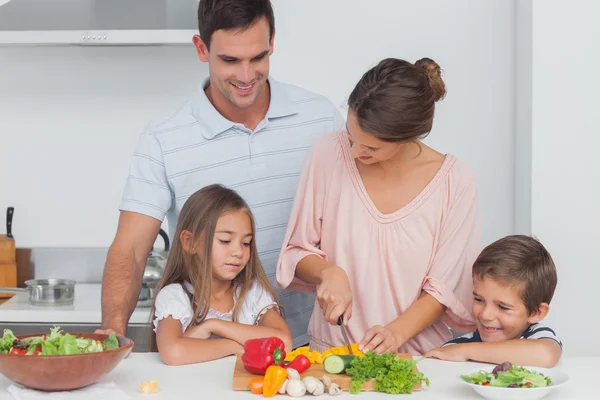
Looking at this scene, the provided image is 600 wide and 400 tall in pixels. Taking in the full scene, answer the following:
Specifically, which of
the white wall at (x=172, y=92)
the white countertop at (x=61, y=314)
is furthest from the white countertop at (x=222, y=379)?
the white wall at (x=172, y=92)

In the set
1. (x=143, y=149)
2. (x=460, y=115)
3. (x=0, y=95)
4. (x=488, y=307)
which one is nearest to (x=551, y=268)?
(x=488, y=307)

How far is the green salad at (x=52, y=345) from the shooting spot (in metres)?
1.74

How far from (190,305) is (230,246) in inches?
7.2

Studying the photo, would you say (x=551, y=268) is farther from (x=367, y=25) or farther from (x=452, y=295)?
(x=367, y=25)

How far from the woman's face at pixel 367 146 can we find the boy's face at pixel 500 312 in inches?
15.2

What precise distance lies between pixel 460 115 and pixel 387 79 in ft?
5.82

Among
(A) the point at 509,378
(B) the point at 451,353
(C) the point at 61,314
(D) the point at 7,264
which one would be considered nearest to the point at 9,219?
(D) the point at 7,264

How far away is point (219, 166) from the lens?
254 cm

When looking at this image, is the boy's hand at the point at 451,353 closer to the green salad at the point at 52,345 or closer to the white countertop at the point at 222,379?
the white countertop at the point at 222,379

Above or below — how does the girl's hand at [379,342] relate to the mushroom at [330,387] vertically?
above

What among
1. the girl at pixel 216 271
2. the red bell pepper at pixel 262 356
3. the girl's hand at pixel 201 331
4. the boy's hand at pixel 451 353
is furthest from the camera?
the girl at pixel 216 271

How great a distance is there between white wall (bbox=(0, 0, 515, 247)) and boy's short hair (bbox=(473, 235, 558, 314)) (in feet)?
4.95

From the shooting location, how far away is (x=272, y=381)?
173 cm

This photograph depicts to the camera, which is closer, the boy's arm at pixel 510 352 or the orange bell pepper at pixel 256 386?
the orange bell pepper at pixel 256 386
